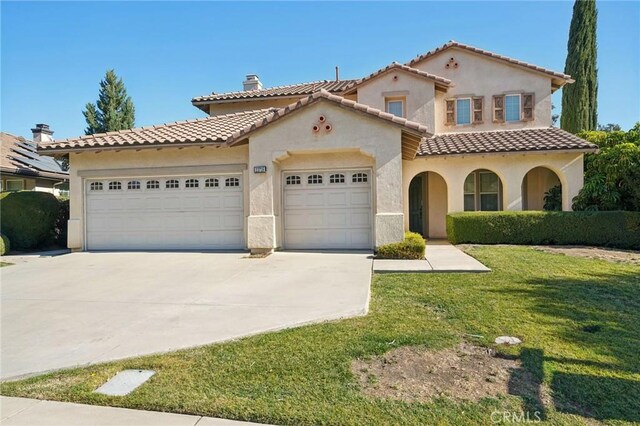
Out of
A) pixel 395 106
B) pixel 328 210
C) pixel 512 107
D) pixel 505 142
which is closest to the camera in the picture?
pixel 328 210

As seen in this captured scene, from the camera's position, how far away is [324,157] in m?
12.2

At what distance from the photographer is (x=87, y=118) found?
127 ft

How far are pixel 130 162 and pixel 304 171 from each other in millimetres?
6133

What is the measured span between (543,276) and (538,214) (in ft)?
20.1

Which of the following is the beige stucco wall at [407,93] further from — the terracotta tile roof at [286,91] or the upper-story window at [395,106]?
the terracotta tile roof at [286,91]

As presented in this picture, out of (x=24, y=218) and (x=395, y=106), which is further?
(x=395, y=106)

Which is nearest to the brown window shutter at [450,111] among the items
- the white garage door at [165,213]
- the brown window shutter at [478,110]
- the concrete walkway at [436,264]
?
the brown window shutter at [478,110]

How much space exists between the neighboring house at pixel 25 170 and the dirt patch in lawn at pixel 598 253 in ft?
70.0

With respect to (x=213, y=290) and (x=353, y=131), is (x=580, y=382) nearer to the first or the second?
(x=213, y=290)

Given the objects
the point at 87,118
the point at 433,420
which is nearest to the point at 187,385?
the point at 433,420

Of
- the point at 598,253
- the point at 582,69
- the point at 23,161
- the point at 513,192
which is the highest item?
the point at 582,69

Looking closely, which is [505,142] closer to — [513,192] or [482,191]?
[513,192]

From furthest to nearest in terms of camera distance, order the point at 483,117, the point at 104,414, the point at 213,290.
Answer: the point at 483,117 → the point at 213,290 → the point at 104,414

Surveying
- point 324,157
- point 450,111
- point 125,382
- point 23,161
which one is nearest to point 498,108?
point 450,111
